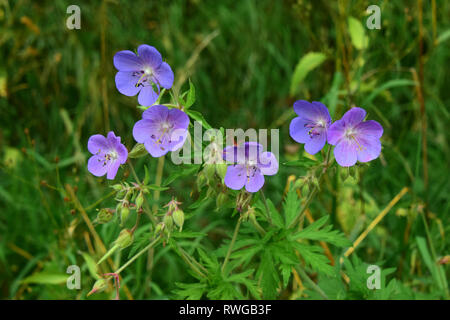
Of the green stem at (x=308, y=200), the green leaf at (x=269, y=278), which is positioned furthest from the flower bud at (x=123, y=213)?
the green stem at (x=308, y=200)

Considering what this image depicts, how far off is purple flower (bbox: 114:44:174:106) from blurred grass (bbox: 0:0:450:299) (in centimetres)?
113

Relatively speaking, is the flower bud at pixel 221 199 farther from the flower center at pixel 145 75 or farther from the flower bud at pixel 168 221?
the flower center at pixel 145 75

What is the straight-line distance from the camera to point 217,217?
2.96 m

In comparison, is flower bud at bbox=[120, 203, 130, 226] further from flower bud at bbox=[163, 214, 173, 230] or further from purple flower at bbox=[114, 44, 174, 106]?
purple flower at bbox=[114, 44, 174, 106]

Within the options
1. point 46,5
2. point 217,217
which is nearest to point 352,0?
point 217,217

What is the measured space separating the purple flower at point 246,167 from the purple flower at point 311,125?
0.14 meters

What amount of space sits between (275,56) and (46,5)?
5.89ft

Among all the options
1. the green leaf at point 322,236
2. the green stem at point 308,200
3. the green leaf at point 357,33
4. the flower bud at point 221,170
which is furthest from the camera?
the green leaf at point 357,33

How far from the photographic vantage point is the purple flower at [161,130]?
148 cm

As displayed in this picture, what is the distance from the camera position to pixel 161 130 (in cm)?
152

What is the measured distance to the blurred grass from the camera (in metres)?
2.71

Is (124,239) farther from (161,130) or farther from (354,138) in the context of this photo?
(354,138)

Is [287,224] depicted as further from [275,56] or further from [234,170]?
[275,56]

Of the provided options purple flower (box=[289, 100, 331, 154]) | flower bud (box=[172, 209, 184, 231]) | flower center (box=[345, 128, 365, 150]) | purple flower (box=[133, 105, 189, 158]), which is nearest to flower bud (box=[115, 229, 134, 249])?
flower bud (box=[172, 209, 184, 231])
